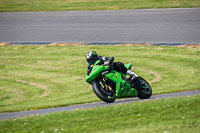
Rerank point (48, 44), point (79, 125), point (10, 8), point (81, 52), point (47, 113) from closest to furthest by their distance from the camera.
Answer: point (79, 125)
point (47, 113)
point (81, 52)
point (48, 44)
point (10, 8)

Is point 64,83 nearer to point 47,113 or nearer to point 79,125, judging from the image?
point 47,113

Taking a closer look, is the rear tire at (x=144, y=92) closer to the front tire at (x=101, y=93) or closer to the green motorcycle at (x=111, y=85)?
the green motorcycle at (x=111, y=85)

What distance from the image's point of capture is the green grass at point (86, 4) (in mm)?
25203

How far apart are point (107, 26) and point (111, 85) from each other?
38.8ft

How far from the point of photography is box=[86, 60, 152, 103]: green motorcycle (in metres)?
9.63

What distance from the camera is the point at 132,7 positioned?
995 inches

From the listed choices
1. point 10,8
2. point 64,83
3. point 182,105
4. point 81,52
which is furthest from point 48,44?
point 182,105

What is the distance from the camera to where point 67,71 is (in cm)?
1514

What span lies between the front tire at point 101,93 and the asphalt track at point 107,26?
9116 millimetres

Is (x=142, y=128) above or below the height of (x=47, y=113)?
above

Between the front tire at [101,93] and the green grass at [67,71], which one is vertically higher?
the front tire at [101,93]

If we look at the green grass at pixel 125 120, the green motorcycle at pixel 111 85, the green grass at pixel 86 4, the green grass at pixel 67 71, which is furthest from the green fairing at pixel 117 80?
the green grass at pixel 86 4

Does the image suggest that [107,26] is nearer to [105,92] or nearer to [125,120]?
[105,92]

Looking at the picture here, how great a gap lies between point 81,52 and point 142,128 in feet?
36.9
